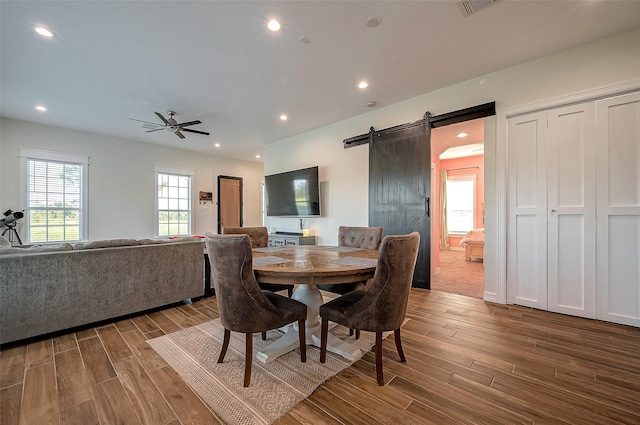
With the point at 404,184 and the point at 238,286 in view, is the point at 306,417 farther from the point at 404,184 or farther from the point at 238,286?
the point at 404,184

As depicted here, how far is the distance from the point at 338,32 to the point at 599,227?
10.5 feet

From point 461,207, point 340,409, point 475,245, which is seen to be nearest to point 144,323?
point 340,409

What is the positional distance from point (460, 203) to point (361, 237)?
6.13m

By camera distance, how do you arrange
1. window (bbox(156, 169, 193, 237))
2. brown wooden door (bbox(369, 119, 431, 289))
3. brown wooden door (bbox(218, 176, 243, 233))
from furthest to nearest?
brown wooden door (bbox(218, 176, 243, 233)) < window (bbox(156, 169, 193, 237)) < brown wooden door (bbox(369, 119, 431, 289))

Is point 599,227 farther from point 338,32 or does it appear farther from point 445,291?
point 338,32

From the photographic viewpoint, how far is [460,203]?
769 cm

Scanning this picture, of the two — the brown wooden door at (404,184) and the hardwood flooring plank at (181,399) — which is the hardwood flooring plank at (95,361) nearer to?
the hardwood flooring plank at (181,399)

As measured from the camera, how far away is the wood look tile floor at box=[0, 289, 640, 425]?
1352 mm

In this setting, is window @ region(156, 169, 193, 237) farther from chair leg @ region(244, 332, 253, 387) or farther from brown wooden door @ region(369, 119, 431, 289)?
chair leg @ region(244, 332, 253, 387)

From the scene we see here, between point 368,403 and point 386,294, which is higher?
point 386,294

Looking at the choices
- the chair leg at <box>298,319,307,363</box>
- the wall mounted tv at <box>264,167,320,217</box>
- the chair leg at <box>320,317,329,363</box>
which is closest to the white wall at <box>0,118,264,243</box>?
the wall mounted tv at <box>264,167,320,217</box>

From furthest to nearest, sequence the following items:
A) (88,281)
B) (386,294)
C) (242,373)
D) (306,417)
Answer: (88,281) → (242,373) → (386,294) → (306,417)

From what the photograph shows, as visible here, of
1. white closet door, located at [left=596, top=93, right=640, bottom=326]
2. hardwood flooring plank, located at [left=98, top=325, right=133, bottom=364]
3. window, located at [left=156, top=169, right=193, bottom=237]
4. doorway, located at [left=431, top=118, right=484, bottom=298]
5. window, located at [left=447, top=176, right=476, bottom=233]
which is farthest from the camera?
window, located at [left=447, top=176, right=476, bottom=233]

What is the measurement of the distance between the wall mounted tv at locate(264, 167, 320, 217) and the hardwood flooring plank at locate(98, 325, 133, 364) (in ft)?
10.9
